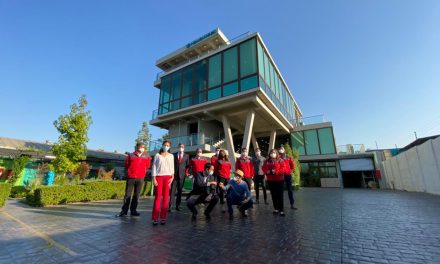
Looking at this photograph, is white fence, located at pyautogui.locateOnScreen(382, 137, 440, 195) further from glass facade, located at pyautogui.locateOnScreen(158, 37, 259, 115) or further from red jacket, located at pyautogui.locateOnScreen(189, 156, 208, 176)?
glass facade, located at pyautogui.locateOnScreen(158, 37, 259, 115)

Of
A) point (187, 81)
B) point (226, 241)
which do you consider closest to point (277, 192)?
point (226, 241)

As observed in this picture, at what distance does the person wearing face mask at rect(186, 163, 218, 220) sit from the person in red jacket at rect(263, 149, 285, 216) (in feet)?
5.33

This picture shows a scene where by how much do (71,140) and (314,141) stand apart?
2513 centimetres

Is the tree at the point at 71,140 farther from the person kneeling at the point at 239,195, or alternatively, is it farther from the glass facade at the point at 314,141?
the glass facade at the point at 314,141

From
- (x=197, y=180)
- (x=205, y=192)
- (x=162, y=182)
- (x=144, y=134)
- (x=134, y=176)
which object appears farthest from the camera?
(x=144, y=134)

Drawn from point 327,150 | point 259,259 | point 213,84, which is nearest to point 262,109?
point 213,84

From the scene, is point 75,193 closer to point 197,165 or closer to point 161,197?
point 197,165

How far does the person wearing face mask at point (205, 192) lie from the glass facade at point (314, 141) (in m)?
22.4

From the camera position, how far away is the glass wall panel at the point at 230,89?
668 inches

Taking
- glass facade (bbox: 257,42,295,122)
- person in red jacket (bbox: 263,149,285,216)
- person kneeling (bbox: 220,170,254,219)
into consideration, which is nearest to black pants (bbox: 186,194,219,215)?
person kneeling (bbox: 220,170,254,219)

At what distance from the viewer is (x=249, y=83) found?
16.3m

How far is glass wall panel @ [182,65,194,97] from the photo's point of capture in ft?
66.7

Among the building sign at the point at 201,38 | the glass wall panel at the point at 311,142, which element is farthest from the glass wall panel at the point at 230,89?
the glass wall panel at the point at 311,142

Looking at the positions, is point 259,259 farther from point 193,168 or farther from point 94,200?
point 94,200
